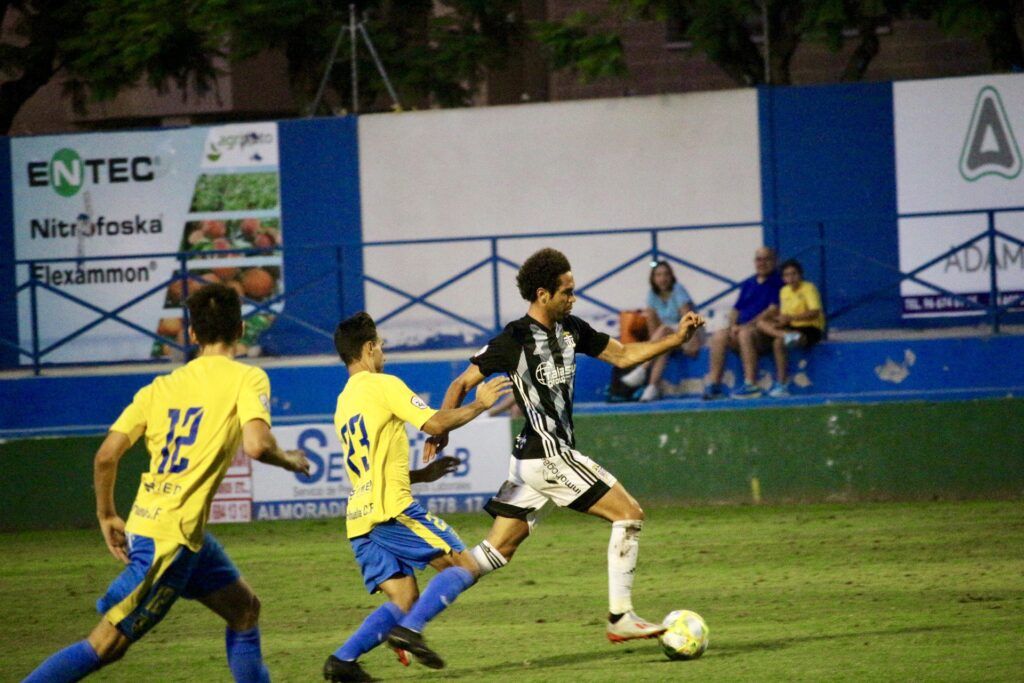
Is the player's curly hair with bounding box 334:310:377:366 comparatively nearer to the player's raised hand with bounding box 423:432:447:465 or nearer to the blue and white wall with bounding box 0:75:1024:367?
the player's raised hand with bounding box 423:432:447:465

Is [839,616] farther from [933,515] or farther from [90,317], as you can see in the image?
[90,317]

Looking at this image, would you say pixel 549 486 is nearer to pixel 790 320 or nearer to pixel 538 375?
pixel 538 375

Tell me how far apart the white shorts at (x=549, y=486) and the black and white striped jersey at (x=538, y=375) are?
0.18 feet

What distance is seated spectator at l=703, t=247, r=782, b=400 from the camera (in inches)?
598

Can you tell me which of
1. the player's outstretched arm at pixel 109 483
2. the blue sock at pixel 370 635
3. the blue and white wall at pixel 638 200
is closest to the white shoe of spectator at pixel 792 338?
the blue and white wall at pixel 638 200

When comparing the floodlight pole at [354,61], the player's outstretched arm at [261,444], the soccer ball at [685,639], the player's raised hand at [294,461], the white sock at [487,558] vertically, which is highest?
the floodlight pole at [354,61]

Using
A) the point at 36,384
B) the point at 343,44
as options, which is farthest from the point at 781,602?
the point at 343,44

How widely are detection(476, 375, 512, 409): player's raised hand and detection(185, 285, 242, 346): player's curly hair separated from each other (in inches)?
57.2

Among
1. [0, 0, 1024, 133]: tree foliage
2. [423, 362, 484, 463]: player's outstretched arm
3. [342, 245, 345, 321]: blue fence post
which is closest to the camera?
[423, 362, 484, 463]: player's outstretched arm

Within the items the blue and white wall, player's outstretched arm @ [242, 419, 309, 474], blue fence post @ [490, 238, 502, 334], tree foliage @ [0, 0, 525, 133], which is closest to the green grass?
player's outstretched arm @ [242, 419, 309, 474]

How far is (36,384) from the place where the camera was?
16672 millimetres

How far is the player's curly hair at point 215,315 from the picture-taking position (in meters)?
6.06

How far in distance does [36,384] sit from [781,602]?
401 inches

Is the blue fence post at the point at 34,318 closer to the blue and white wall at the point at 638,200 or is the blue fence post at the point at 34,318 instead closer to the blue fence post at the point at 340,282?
the blue and white wall at the point at 638,200
